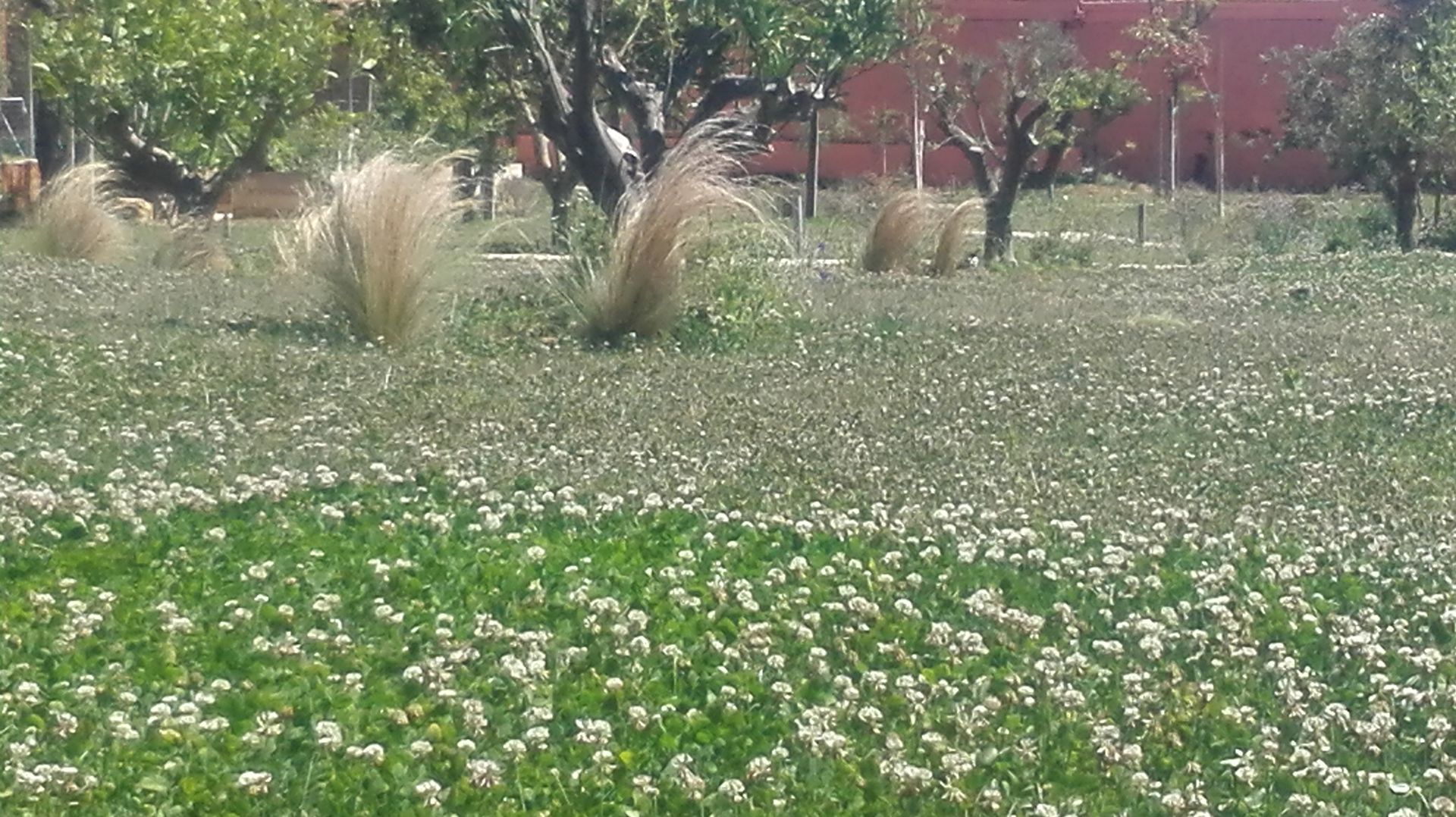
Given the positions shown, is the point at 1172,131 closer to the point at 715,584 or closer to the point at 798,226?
the point at 798,226

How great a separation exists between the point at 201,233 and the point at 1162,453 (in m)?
12.1

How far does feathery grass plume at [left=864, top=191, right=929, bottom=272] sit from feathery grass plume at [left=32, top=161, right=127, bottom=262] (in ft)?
21.2

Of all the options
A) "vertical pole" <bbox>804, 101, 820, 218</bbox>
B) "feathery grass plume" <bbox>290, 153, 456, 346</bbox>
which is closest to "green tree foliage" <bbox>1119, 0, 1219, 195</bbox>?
"vertical pole" <bbox>804, 101, 820, 218</bbox>

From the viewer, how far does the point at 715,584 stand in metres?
6.10

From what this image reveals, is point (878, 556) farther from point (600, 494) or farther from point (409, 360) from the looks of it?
point (409, 360)

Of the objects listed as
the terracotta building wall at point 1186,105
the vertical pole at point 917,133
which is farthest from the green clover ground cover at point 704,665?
the terracotta building wall at point 1186,105

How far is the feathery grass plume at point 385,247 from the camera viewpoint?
462 inches

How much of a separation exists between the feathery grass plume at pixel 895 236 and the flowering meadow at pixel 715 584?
727 centimetres

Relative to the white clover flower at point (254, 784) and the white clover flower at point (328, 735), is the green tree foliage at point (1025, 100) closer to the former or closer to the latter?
the white clover flower at point (328, 735)

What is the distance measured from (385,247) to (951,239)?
321 inches

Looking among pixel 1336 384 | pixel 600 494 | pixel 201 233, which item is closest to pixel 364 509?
pixel 600 494

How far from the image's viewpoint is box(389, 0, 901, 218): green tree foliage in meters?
15.2

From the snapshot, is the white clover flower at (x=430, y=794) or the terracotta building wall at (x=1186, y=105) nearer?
the white clover flower at (x=430, y=794)

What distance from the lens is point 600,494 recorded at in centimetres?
741
